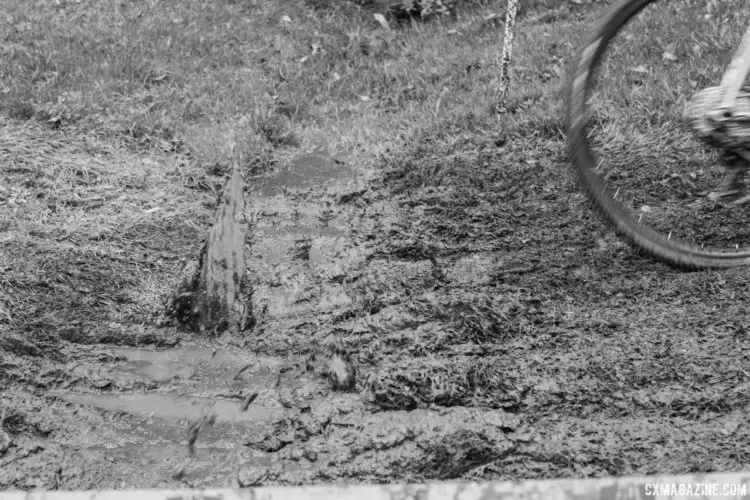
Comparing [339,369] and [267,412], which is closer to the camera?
[267,412]

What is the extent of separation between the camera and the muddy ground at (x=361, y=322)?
7.62 ft

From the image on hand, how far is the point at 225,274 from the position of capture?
3410 mm

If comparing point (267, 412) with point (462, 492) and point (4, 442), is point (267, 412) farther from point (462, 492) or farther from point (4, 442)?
point (462, 492)

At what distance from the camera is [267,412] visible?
8.44 ft

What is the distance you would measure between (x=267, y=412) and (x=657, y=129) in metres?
2.82

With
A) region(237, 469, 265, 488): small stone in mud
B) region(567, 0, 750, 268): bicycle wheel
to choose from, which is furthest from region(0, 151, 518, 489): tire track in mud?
region(567, 0, 750, 268): bicycle wheel

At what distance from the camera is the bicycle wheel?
9.39ft

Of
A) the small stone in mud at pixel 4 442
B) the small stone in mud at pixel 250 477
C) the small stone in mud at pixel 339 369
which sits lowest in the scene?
the small stone in mud at pixel 250 477

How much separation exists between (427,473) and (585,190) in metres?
1.43

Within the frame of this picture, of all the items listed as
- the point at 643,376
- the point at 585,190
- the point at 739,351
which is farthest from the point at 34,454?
the point at 739,351

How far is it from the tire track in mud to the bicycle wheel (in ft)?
3.43

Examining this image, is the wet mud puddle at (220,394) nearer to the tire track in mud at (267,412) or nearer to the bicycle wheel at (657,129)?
the tire track in mud at (267,412)

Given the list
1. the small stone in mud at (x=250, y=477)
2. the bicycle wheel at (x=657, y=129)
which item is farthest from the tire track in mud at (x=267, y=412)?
the bicycle wheel at (x=657, y=129)

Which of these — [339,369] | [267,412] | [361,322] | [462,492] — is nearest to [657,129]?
[361,322]
